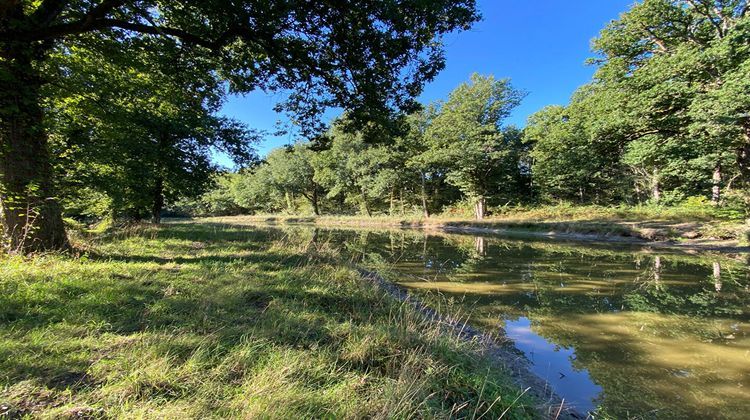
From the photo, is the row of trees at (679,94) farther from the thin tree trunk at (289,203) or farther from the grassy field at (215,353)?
the thin tree trunk at (289,203)

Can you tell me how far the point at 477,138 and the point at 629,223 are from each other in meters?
13.3

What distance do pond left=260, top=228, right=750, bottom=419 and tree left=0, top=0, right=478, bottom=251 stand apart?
16.1 feet

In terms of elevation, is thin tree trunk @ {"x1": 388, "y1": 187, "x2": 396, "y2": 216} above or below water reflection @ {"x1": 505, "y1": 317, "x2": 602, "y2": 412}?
above

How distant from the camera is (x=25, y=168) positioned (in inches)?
207

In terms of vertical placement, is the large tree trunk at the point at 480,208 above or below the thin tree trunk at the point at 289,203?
below

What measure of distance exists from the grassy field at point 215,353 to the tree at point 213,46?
1533 mm

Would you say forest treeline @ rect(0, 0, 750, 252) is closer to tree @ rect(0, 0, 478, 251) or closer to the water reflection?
tree @ rect(0, 0, 478, 251)

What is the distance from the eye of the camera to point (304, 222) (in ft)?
121

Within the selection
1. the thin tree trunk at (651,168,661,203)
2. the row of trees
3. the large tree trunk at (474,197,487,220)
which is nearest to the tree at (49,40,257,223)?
the row of trees

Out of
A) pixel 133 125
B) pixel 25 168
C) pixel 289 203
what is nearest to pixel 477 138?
pixel 133 125

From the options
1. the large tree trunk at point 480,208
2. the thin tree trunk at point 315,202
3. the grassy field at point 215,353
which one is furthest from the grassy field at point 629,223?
the thin tree trunk at point 315,202

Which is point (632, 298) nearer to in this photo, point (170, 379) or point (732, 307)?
point (732, 307)

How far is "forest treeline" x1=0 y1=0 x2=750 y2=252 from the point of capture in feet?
17.3

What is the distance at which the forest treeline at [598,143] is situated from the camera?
13.6m
